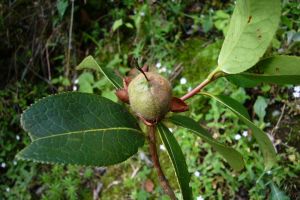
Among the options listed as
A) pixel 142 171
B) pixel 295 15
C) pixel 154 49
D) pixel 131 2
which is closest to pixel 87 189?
pixel 142 171

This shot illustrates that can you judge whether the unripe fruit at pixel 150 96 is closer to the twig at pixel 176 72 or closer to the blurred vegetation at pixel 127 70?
the blurred vegetation at pixel 127 70

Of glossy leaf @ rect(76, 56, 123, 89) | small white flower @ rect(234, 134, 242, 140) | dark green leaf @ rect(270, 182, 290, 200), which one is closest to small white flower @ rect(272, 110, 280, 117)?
small white flower @ rect(234, 134, 242, 140)

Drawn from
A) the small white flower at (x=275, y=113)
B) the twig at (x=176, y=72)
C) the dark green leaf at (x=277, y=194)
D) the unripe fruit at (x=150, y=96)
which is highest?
the unripe fruit at (x=150, y=96)

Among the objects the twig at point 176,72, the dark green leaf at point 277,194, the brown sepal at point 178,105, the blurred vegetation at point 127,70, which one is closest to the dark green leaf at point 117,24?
the blurred vegetation at point 127,70

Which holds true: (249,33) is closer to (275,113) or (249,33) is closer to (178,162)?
(178,162)

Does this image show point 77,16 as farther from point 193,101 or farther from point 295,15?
point 295,15

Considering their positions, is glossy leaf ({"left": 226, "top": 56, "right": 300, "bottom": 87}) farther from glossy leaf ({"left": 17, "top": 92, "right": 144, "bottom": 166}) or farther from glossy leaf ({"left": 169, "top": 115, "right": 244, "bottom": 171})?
glossy leaf ({"left": 17, "top": 92, "right": 144, "bottom": 166})

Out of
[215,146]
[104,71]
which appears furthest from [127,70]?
[215,146]
